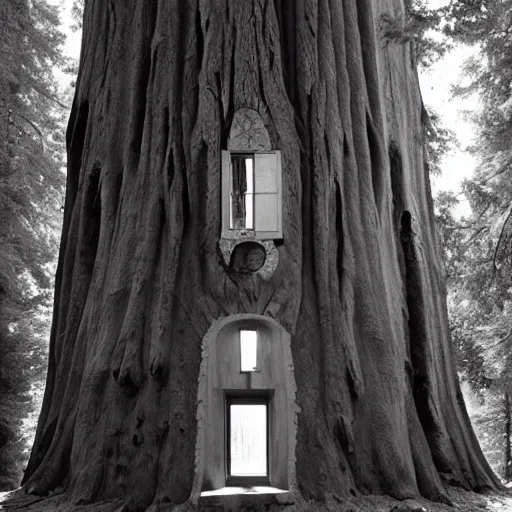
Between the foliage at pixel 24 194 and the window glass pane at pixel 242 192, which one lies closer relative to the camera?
the window glass pane at pixel 242 192

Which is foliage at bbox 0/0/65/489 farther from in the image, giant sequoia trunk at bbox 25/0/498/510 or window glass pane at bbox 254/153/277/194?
window glass pane at bbox 254/153/277/194

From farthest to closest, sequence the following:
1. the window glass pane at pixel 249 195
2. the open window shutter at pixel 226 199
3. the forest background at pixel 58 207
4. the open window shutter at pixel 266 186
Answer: the forest background at pixel 58 207 → the window glass pane at pixel 249 195 → the open window shutter at pixel 266 186 → the open window shutter at pixel 226 199

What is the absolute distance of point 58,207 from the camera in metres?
20.5

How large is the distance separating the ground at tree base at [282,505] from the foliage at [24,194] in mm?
6459

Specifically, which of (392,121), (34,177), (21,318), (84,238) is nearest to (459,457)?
(392,121)

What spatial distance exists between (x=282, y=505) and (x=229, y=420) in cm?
174

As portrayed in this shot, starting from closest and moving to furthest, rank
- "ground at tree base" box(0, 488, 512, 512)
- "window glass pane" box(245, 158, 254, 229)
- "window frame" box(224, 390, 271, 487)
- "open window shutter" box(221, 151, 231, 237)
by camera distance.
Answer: "ground at tree base" box(0, 488, 512, 512) → "window frame" box(224, 390, 271, 487) → "open window shutter" box(221, 151, 231, 237) → "window glass pane" box(245, 158, 254, 229)

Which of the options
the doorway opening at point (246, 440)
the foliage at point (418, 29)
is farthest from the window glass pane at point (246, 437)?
the foliage at point (418, 29)

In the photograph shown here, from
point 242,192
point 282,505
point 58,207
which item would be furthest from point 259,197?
point 58,207

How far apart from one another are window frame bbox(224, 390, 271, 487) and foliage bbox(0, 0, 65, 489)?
6.85 metres

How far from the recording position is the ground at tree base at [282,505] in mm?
7805

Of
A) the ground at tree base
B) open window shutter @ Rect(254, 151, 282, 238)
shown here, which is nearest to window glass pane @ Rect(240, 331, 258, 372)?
open window shutter @ Rect(254, 151, 282, 238)

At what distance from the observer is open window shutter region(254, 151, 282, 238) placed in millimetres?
9180

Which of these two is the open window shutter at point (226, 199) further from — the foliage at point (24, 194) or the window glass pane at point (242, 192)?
the foliage at point (24, 194)
